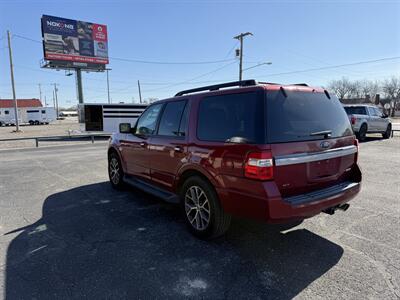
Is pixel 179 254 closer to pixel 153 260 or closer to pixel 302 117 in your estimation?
pixel 153 260

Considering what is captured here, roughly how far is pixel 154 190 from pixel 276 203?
93.9 inches

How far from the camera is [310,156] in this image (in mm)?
3186

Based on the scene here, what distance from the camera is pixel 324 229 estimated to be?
13.3 ft

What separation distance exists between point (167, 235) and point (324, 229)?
7.14 feet

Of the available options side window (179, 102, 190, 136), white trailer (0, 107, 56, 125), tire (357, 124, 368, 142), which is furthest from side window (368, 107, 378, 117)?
white trailer (0, 107, 56, 125)

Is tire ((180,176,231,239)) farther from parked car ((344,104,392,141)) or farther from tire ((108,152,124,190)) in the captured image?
parked car ((344,104,392,141))

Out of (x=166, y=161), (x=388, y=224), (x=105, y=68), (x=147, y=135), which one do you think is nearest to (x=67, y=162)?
(x=147, y=135)

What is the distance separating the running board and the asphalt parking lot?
1.24 ft

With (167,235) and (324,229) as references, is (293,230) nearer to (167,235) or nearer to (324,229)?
(324,229)

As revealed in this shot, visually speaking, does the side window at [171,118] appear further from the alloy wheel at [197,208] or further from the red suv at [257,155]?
the alloy wheel at [197,208]

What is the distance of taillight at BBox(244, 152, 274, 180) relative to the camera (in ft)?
9.58

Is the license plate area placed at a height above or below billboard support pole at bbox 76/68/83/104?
below

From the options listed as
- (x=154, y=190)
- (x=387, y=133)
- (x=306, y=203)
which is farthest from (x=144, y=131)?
(x=387, y=133)

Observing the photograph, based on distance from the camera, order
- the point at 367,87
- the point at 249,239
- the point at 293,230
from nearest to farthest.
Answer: the point at 249,239 < the point at 293,230 < the point at 367,87
